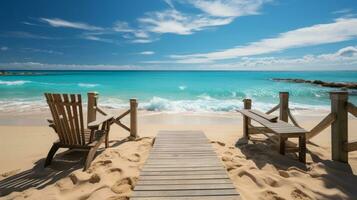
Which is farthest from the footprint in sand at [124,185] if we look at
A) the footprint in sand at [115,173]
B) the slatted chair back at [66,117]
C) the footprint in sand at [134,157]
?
the slatted chair back at [66,117]

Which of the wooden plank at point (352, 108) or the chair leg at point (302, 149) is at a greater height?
the wooden plank at point (352, 108)

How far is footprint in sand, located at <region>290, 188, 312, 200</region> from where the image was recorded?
3377 millimetres

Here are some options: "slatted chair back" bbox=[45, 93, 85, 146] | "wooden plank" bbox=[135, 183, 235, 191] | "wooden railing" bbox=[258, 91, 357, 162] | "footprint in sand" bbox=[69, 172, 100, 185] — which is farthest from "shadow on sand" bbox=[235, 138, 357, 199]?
"slatted chair back" bbox=[45, 93, 85, 146]

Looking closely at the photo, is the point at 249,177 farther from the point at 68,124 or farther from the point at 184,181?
the point at 68,124

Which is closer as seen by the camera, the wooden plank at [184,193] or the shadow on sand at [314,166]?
the wooden plank at [184,193]

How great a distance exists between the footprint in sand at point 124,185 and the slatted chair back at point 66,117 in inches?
61.1

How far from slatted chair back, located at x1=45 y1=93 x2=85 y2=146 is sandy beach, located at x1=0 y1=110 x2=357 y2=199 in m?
0.53

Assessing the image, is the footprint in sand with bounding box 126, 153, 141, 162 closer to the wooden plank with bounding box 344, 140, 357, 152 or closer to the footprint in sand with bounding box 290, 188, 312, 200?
the footprint in sand with bounding box 290, 188, 312, 200

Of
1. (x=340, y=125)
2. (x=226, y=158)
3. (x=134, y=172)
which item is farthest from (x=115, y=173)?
(x=340, y=125)

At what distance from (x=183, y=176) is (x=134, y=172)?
3.83 ft

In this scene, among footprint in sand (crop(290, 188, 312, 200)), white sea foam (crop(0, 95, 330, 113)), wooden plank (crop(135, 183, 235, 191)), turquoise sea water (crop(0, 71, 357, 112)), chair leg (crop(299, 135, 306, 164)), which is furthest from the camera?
turquoise sea water (crop(0, 71, 357, 112))

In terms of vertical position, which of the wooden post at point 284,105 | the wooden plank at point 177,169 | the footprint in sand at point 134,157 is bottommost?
the footprint in sand at point 134,157

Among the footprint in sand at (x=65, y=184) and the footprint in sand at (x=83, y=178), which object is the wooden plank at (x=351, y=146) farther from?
the footprint in sand at (x=65, y=184)

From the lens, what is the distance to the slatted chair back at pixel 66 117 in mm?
4766
